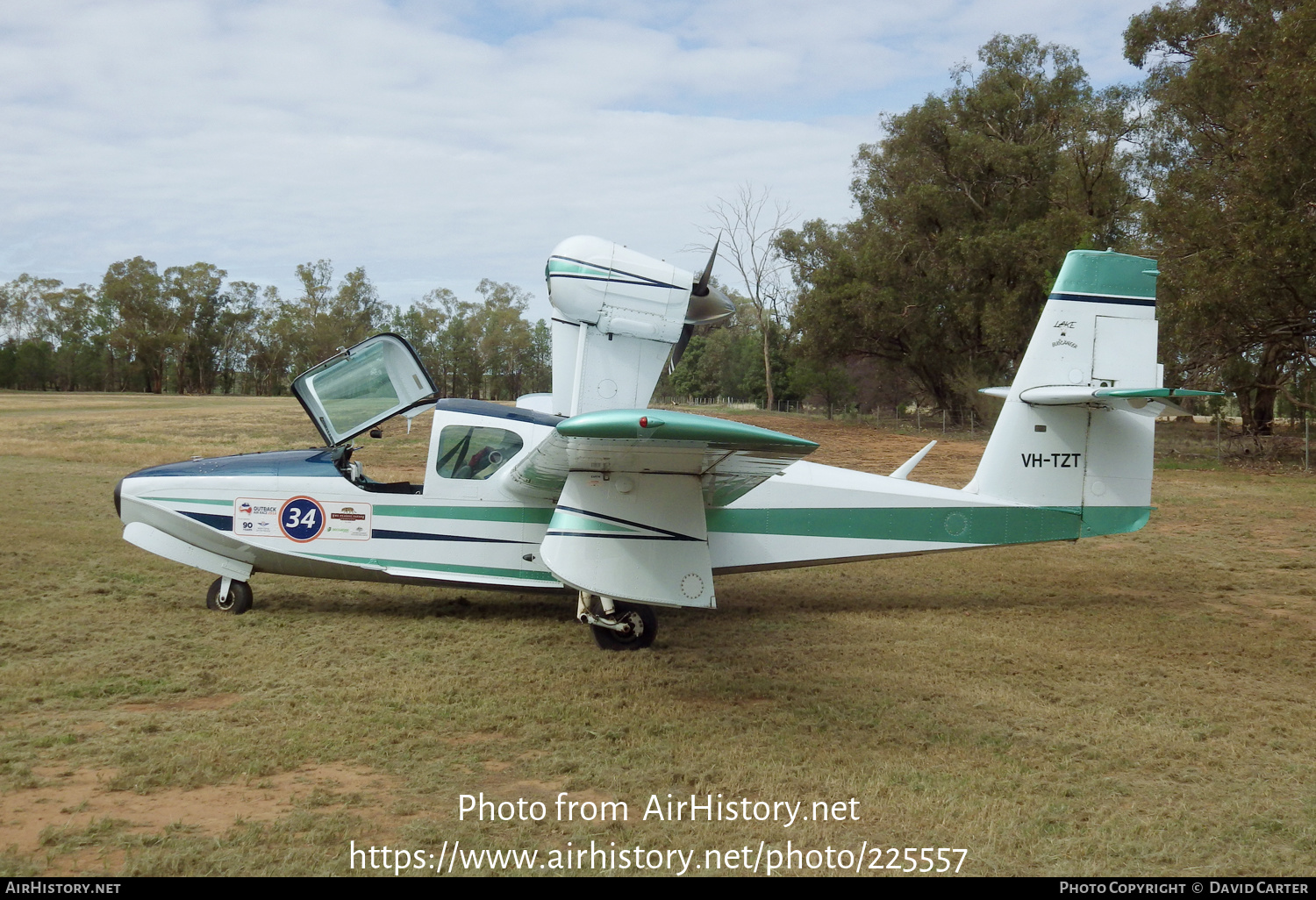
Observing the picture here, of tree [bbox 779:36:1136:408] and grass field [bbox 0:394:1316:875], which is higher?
tree [bbox 779:36:1136:408]

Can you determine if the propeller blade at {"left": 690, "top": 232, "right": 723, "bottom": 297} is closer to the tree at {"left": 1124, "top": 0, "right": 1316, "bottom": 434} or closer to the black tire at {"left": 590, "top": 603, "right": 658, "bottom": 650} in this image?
the black tire at {"left": 590, "top": 603, "right": 658, "bottom": 650}

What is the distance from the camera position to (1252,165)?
774 inches

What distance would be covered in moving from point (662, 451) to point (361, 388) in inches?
148

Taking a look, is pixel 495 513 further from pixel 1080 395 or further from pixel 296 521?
pixel 1080 395

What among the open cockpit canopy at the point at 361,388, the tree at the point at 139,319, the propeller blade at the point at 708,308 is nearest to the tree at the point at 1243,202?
the propeller blade at the point at 708,308

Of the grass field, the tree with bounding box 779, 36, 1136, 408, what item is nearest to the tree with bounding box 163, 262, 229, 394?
the tree with bounding box 779, 36, 1136, 408

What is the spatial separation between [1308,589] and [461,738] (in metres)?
9.21

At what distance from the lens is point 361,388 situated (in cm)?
789

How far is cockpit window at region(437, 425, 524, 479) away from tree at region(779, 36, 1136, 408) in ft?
87.2

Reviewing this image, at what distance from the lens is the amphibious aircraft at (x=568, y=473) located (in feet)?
23.1

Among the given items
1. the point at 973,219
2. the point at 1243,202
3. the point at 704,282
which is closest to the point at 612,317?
the point at 704,282

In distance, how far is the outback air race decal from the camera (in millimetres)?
7590

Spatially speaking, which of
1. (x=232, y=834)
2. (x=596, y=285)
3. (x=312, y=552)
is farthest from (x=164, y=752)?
(x=596, y=285)

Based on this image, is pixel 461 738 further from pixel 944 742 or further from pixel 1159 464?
pixel 1159 464
